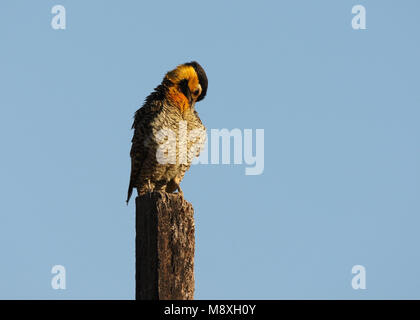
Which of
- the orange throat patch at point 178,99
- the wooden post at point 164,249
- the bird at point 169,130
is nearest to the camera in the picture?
the wooden post at point 164,249

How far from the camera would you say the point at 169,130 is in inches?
387

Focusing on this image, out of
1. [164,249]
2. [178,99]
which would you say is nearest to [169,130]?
[178,99]

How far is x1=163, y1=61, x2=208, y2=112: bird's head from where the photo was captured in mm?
10180

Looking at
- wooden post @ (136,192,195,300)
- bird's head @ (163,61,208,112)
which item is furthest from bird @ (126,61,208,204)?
wooden post @ (136,192,195,300)

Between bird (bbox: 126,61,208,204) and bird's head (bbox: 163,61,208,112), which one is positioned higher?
bird's head (bbox: 163,61,208,112)

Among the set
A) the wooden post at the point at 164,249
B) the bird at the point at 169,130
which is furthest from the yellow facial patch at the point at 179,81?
the wooden post at the point at 164,249

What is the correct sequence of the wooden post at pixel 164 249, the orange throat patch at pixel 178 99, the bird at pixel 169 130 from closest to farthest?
the wooden post at pixel 164 249 < the bird at pixel 169 130 < the orange throat patch at pixel 178 99

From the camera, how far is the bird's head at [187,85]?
33.4 feet

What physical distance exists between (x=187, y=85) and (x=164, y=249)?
4501 millimetres

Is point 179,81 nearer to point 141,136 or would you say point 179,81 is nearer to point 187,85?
point 187,85

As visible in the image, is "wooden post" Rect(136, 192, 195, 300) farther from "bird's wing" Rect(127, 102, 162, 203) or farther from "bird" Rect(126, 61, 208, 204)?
"bird's wing" Rect(127, 102, 162, 203)

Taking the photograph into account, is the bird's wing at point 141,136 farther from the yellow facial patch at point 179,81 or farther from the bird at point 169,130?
the yellow facial patch at point 179,81
